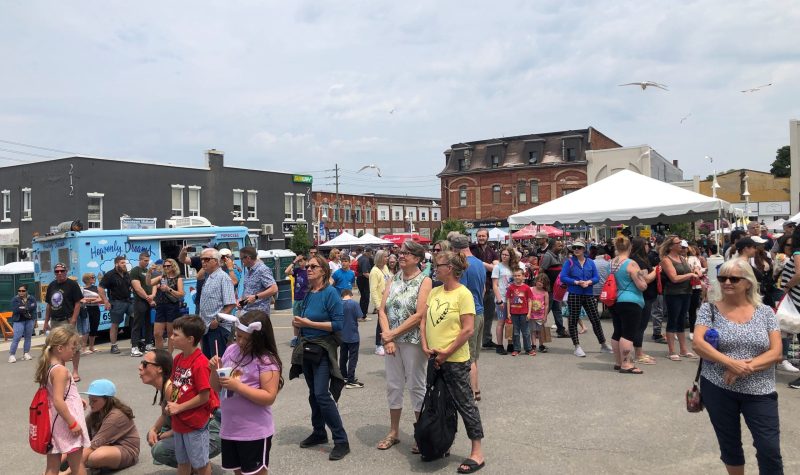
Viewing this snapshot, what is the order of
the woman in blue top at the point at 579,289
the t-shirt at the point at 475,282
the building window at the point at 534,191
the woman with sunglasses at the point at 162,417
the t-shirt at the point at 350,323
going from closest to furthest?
the woman with sunglasses at the point at 162,417
the t-shirt at the point at 475,282
the t-shirt at the point at 350,323
the woman in blue top at the point at 579,289
the building window at the point at 534,191

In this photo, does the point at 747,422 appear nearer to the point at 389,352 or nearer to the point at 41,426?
the point at 389,352

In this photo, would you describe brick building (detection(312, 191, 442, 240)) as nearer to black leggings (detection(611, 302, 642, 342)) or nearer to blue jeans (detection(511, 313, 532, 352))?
blue jeans (detection(511, 313, 532, 352))

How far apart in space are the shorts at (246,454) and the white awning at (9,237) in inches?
1349

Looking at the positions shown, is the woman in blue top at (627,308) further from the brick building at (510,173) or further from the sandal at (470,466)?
the brick building at (510,173)

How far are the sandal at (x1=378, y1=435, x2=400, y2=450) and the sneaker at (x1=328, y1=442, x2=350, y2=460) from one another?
0.30 m

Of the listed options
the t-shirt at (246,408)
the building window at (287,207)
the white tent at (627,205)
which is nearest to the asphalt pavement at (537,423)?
the t-shirt at (246,408)

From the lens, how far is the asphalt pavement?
459 centimetres

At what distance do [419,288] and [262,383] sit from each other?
178 centimetres

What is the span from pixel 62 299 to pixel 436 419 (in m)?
7.06

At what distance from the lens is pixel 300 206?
4128cm

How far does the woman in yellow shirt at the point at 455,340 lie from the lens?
14.6 ft

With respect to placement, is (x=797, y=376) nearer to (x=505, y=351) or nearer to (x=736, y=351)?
(x=505, y=351)

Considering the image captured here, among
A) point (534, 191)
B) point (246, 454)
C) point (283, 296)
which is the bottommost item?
point (283, 296)

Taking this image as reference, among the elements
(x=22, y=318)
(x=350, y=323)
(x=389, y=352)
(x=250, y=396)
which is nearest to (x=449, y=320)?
(x=389, y=352)
